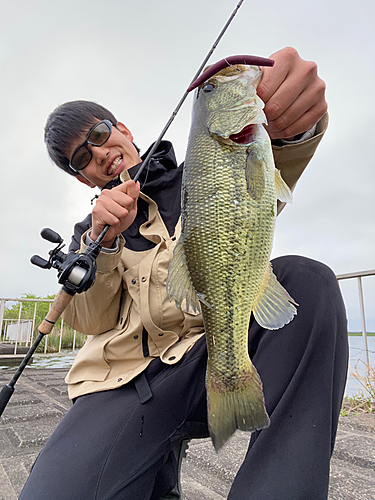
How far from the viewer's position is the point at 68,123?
7.46 feet

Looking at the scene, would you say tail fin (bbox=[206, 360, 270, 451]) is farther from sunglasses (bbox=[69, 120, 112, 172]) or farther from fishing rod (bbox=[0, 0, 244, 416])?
sunglasses (bbox=[69, 120, 112, 172])

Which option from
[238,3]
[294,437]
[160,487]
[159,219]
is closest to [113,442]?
[160,487]

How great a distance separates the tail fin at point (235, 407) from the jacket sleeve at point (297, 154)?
106 centimetres

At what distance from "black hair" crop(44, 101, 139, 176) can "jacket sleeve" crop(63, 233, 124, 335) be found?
0.89 metres

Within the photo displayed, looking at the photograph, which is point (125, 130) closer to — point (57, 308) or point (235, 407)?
point (57, 308)

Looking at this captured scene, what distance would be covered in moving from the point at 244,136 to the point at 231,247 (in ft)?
1.43

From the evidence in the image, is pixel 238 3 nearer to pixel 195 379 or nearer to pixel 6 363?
pixel 195 379

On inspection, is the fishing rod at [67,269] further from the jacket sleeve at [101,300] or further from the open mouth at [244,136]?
the open mouth at [244,136]

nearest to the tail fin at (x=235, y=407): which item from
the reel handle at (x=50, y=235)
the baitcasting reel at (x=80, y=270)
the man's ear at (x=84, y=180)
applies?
the baitcasting reel at (x=80, y=270)

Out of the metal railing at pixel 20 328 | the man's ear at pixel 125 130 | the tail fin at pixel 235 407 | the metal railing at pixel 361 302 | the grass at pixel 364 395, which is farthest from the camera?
the metal railing at pixel 20 328

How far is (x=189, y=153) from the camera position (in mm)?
1299

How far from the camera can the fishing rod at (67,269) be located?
5.16 ft

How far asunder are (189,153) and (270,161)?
315 mm

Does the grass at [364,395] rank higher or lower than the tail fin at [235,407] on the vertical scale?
lower
